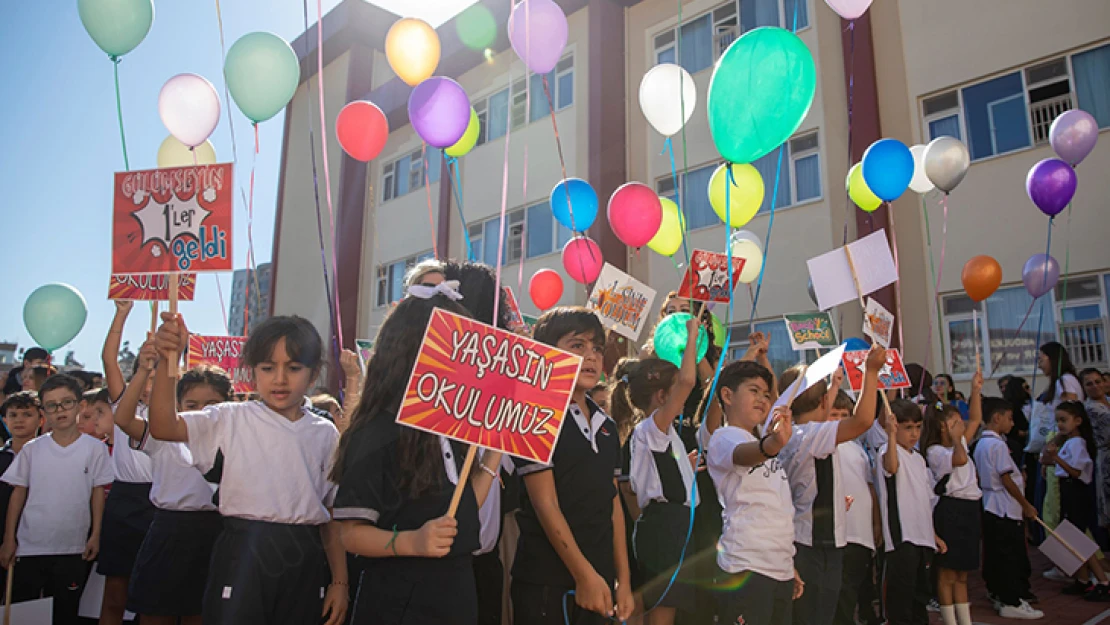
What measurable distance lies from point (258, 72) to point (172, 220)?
3221 millimetres

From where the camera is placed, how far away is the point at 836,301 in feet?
13.2

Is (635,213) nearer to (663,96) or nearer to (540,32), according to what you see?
(663,96)

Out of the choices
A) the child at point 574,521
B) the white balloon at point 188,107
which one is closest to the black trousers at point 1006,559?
the child at point 574,521

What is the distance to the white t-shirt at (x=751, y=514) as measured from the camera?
10.5 ft

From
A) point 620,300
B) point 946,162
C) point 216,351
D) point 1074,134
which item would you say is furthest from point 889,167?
point 216,351

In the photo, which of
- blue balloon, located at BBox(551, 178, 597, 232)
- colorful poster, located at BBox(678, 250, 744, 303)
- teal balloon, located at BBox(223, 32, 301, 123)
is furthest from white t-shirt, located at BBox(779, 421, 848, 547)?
teal balloon, located at BBox(223, 32, 301, 123)

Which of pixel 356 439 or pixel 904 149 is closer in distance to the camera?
pixel 356 439

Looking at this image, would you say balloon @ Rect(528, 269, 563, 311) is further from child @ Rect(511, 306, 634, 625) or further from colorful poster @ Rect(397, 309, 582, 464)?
colorful poster @ Rect(397, 309, 582, 464)

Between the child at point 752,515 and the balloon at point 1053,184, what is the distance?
534 centimetres

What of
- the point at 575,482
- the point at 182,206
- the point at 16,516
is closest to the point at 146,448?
the point at 182,206

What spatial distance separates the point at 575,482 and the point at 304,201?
20.3m

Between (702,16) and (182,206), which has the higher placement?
(702,16)

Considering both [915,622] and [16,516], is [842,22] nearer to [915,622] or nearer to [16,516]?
[915,622]

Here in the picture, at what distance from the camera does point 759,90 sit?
3.97 meters
